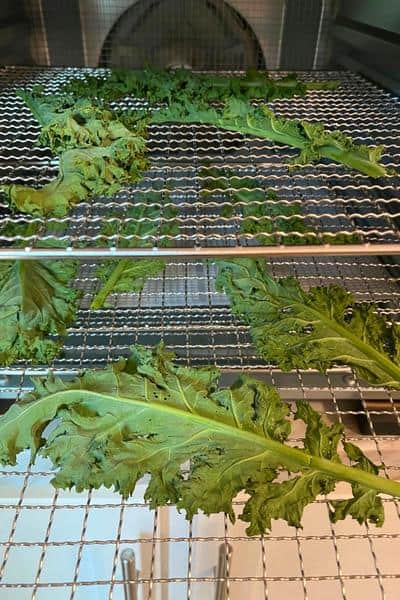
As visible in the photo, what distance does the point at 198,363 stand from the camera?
989 millimetres

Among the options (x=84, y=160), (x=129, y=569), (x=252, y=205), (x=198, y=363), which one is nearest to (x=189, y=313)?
(x=198, y=363)

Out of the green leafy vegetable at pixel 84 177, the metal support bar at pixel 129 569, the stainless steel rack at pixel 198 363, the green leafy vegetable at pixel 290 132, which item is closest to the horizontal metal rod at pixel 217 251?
the stainless steel rack at pixel 198 363

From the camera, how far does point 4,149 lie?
1088 millimetres

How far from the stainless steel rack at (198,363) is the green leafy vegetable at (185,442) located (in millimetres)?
63

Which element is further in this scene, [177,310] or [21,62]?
[21,62]

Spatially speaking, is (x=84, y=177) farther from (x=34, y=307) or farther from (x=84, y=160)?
(x=34, y=307)

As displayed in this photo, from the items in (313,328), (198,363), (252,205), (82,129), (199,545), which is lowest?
(199,545)

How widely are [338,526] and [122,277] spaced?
0.56 meters

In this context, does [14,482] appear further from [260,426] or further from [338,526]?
[338,526]

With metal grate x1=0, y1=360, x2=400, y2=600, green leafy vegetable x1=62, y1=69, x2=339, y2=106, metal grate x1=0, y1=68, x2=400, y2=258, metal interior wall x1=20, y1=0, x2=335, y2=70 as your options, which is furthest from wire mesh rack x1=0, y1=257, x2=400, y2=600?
metal interior wall x1=20, y1=0, x2=335, y2=70

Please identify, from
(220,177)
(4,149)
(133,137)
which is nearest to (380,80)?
(220,177)

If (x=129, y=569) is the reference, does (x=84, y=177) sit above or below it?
above

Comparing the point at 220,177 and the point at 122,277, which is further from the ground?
the point at 220,177

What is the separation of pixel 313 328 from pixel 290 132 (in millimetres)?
368
